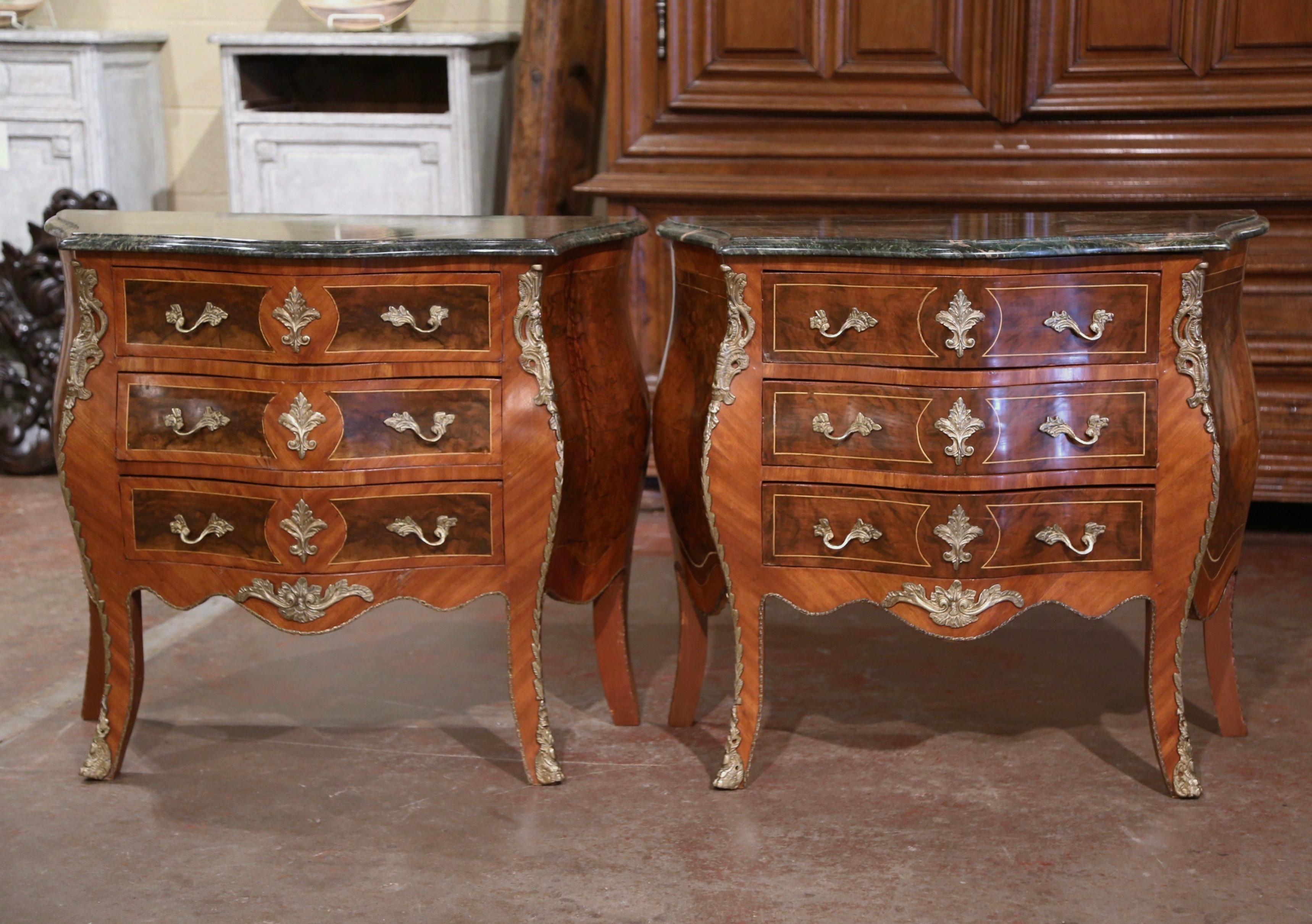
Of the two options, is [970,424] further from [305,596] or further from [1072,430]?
[305,596]

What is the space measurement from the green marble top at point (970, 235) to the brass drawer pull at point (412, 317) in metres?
0.43

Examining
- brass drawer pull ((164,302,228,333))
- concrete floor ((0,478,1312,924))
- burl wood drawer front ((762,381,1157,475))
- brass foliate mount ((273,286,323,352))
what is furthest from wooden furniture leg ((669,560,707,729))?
brass drawer pull ((164,302,228,333))

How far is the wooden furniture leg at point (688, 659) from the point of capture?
9.08ft

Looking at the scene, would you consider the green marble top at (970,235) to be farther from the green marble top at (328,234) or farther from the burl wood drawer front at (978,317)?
the green marble top at (328,234)

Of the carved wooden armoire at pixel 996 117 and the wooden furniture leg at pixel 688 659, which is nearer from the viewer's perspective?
the wooden furniture leg at pixel 688 659

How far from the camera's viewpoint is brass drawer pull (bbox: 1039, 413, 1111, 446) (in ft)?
7.71

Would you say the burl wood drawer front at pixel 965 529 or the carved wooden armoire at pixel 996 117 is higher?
the carved wooden armoire at pixel 996 117

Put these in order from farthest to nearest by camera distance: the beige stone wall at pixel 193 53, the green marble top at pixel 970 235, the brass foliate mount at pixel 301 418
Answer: the beige stone wall at pixel 193 53
the brass foliate mount at pixel 301 418
the green marble top at pixel 970 235

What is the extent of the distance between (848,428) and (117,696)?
1.36 meters

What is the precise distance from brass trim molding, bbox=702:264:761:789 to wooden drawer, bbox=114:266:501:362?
368 mm

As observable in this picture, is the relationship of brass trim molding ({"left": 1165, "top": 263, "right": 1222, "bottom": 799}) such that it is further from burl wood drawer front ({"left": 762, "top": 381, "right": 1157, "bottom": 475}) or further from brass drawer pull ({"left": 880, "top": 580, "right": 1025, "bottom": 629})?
brass drawer pull ({"left": 880, "top": 580, "right": 1025, "bottom": 629})

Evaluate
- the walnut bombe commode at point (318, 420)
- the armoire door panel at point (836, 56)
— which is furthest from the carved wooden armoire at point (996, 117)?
the walnut bombe commode at point (318, 420)

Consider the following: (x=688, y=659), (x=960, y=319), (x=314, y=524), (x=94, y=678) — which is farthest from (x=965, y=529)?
(x=94, y=678)

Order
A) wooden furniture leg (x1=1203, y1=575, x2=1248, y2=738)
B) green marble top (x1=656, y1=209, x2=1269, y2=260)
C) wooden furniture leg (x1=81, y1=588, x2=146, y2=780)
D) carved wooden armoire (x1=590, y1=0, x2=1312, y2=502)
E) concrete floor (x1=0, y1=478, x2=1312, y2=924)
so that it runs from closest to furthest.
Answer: concrete floor (x1=0, y1=478, x2=1312, y2=924) → green marble top (x1=656, y1=209, x2=1269, y2=260) → wooden furniture leg (x1=81, y1=588, x2=146, y2=780) → wooden furniture leg (x1=1203, y1=575, x2=1248, y2=738) → carved wooden armoire (x1=590, y1=0, x2=1312, y2=502)
